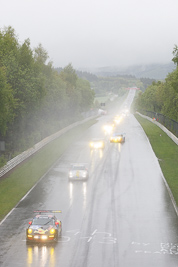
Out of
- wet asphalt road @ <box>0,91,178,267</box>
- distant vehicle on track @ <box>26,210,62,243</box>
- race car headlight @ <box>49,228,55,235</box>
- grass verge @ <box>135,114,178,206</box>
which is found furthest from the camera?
grass verge @ <box>135,114,178,206</box>

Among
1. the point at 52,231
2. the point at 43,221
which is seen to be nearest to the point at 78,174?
the point at 43,221

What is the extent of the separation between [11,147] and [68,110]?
198ft

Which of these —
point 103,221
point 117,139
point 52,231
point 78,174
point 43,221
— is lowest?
point 103,221

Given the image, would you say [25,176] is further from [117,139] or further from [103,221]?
[117,139]

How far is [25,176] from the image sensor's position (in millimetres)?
50750

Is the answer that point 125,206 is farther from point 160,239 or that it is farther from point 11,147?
point 11,147

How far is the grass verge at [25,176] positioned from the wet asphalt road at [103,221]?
1.02 meters

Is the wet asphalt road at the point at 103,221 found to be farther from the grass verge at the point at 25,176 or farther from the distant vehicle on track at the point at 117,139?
the distant vehicle on track at the point at 117,139

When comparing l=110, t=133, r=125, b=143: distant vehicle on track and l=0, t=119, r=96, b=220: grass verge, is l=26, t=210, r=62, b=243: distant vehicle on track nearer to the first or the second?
l=0, t=119, r=96, b=220: grass verge

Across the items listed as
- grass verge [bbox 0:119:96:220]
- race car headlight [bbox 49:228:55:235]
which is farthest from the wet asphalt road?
grass verge [bbox 0:119:96:220]

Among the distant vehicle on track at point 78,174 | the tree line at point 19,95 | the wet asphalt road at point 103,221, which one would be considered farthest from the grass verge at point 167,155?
the tree line at point 19,95

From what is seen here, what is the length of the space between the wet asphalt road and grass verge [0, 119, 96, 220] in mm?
1017

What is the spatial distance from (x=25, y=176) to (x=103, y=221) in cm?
2078

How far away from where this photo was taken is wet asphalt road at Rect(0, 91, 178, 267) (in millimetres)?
23827
